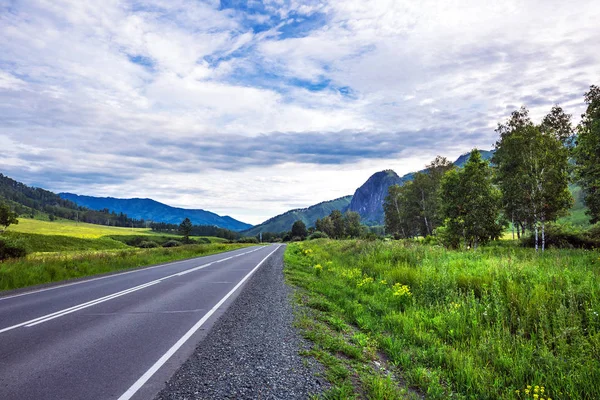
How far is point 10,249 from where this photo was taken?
18.9 meters

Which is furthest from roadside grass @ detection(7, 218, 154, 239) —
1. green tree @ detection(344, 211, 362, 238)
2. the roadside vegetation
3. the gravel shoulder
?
the roadside vegetation

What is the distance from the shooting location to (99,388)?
159 inches

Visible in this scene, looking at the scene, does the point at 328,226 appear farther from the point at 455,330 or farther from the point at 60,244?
the point at 455,330

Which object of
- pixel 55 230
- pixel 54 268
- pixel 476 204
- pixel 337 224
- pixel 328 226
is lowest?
pixel 55 230

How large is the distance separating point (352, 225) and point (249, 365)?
3947 inches

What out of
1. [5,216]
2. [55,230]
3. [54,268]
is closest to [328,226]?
[5,216]

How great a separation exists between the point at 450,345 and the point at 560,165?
32363 millimetres

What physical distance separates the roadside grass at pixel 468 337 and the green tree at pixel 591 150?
17.8 meters

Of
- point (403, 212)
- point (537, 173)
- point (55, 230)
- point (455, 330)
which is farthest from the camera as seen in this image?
point (55, 230)

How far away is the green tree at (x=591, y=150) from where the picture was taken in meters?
20.7

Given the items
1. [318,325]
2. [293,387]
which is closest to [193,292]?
[318,325]

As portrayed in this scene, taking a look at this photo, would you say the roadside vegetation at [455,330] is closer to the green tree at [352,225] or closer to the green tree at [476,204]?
the green tree at [476,204]

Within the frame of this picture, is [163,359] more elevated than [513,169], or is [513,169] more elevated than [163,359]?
[513,169]

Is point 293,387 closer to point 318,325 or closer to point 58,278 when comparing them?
point 318,325
